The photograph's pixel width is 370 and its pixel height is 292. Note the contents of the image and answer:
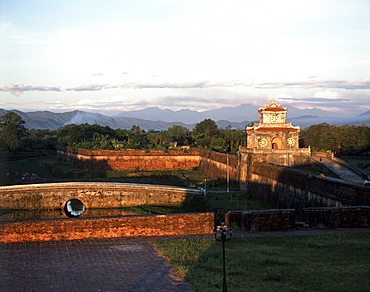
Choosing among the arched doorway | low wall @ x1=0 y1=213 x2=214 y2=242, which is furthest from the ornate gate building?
low wall @ x1=0 y1=213 x2=214 y2=242

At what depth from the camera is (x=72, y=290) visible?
37.7ft

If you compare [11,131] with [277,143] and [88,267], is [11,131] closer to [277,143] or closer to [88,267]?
[277,143]

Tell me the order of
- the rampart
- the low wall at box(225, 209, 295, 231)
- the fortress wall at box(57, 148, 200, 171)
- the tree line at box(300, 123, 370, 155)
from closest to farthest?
the low wall at box(225, 209, 295, 231) < the tree line at box(300, 123, 370, 155) < the rampart < the fortress wall at box(57, 148, 200, 171)

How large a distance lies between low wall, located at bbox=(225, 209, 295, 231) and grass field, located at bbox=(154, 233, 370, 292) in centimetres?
119

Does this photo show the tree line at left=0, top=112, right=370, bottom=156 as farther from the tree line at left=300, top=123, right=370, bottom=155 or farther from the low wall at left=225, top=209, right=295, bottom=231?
the low wall at left=225, top=209, right=295, bottom=231

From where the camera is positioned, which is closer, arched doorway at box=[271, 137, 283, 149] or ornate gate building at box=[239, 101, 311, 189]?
ornate gate building at box=[239, 101, 311, 189]

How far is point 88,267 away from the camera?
13.4 metres

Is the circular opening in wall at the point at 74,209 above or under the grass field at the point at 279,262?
under

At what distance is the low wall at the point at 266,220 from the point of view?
717 inches

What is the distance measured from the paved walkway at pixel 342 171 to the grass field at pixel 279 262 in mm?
22758

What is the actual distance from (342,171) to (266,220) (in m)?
27.4

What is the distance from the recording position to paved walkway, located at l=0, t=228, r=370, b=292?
1182cm

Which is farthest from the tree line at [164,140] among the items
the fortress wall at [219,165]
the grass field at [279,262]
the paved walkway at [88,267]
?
the paved walkway at [88,267]

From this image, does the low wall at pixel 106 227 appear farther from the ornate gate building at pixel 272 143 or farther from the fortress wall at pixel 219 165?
the fortress wall at pixel 219 165
